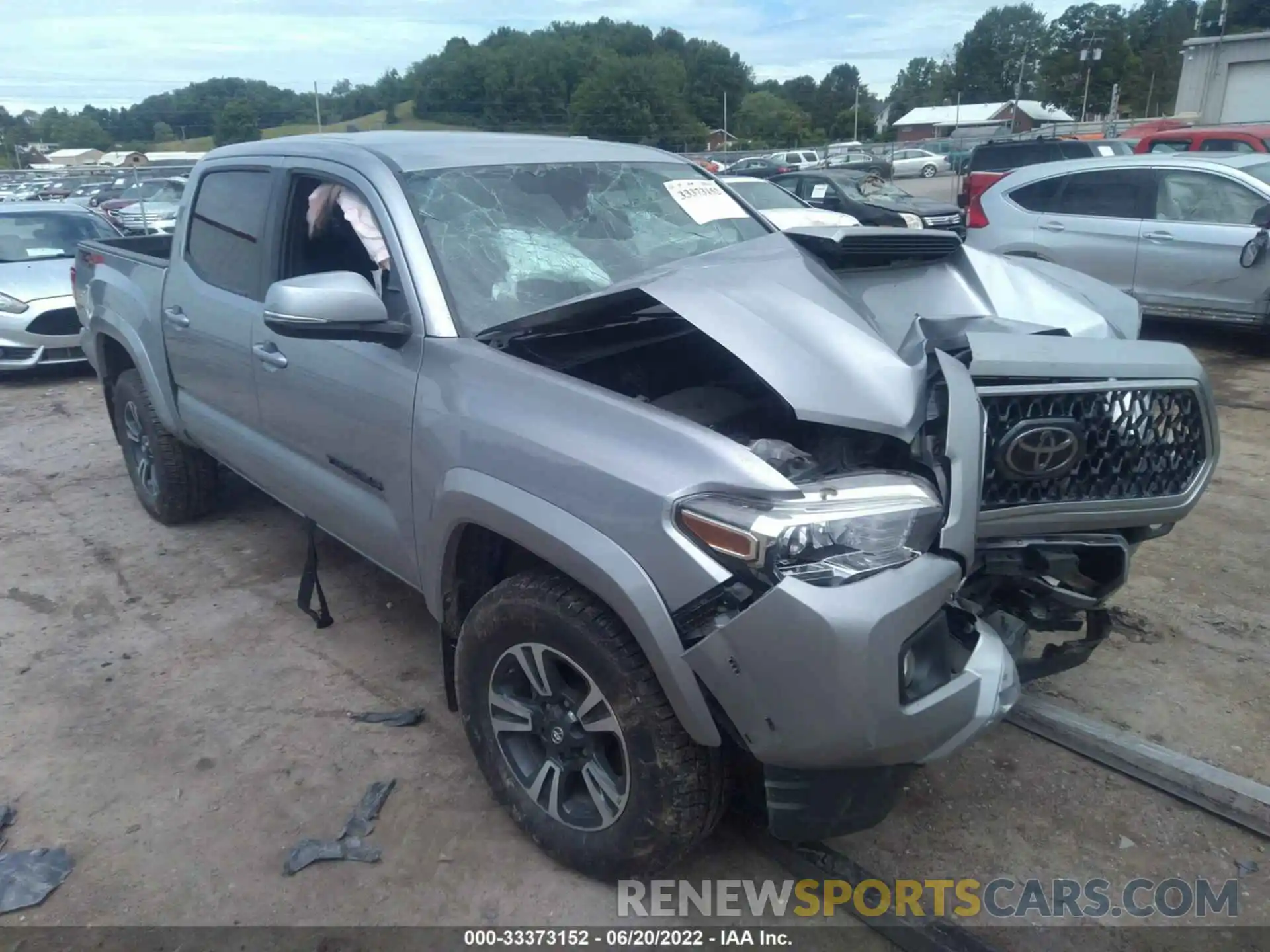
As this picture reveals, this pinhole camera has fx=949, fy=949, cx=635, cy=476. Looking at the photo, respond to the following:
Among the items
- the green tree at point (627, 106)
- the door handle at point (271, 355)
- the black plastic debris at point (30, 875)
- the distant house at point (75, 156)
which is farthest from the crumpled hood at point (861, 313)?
the distant house at point (75, 156)

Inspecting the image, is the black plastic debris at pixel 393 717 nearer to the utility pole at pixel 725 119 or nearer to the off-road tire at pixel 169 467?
the off-road tire at pixel 169 467

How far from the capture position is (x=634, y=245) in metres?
3.38

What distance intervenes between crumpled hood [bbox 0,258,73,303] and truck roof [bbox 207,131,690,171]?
20.2 ft

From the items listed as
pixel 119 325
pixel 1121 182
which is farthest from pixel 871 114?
pixel 119 325

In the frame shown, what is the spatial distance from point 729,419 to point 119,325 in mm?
3749

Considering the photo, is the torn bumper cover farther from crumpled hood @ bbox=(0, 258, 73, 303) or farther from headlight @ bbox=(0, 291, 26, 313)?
crumpled hood @ bbox=(0, 258, 73, 303)

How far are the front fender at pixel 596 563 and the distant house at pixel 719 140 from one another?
49157 mm

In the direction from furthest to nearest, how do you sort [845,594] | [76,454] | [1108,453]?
[76,454]
[1108,453]
[845,594]

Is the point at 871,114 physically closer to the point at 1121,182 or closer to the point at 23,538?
the point at 1121,182

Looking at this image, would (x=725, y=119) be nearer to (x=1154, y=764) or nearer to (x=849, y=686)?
(x=1154, y=764)

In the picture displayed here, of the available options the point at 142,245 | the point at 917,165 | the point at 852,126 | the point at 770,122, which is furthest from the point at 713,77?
the point at 142,245

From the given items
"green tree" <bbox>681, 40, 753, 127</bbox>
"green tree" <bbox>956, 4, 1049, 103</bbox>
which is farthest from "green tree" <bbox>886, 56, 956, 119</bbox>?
"green tree" <bbox>681, 40, 753, 127</bbox>

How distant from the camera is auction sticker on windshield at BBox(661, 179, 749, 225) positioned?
3.71m

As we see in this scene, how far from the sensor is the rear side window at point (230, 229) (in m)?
3.76
